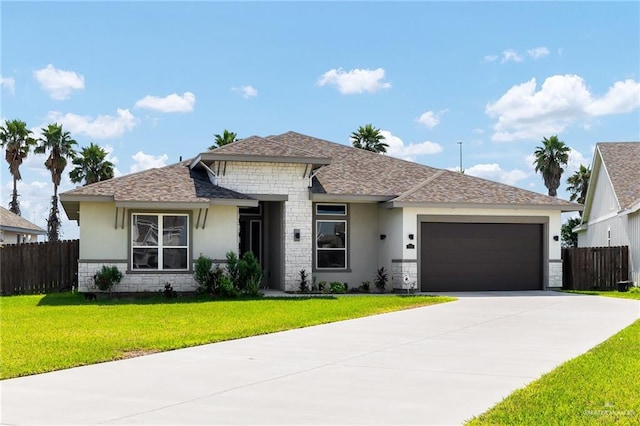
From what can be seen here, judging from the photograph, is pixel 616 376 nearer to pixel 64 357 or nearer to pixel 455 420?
pixel 455 420

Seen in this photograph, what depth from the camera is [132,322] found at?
1479 centimetres

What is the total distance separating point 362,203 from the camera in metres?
25.1

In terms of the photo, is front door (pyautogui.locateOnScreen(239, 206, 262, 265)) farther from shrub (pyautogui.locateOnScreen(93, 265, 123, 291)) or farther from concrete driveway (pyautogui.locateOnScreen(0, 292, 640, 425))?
concrete driveway (pyautogui.locateOnScreen(0, 292, 640, 425))

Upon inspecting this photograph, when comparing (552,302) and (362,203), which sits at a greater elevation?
(362,203)

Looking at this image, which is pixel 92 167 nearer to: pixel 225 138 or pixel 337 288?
pixel 225 138

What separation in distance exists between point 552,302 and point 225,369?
1292cm

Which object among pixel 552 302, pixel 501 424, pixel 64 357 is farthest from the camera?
pixel 552 302

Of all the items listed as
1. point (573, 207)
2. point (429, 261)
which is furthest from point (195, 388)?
point (573, 207)

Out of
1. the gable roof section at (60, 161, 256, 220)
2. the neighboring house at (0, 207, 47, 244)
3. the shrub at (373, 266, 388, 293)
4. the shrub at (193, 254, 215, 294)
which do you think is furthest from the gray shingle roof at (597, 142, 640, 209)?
the neighboring house at (0, 207, 47, 244)

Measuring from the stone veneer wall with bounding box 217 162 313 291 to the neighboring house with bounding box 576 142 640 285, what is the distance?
12557 mm

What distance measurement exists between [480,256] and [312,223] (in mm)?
5712

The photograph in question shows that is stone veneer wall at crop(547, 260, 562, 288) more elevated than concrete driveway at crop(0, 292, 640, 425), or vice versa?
stone veneer wall at crop(547, 260, 562, 288)

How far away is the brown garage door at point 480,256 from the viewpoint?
Result: 24.2 m

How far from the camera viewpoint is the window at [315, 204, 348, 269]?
24516 millimetres
